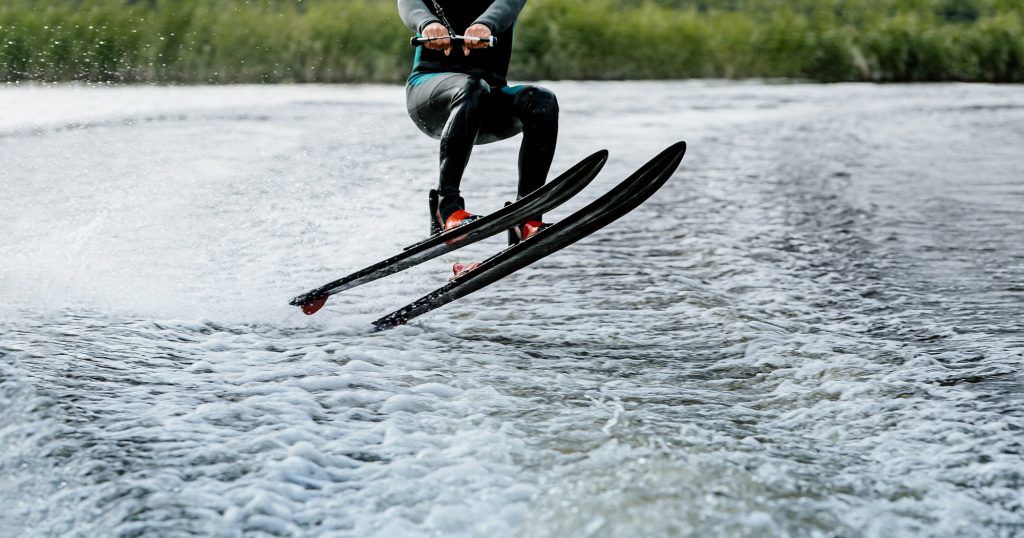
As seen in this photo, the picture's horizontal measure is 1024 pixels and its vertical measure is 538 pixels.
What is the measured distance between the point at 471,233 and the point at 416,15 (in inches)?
36.0

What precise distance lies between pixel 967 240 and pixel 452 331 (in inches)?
136

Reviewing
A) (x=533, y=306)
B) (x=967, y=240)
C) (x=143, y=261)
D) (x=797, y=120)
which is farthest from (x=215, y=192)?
(x=797, y=120)

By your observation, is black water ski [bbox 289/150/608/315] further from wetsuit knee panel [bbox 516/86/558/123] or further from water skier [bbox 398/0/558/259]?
wetsuit knee panel [bbox 516/86/558/123]

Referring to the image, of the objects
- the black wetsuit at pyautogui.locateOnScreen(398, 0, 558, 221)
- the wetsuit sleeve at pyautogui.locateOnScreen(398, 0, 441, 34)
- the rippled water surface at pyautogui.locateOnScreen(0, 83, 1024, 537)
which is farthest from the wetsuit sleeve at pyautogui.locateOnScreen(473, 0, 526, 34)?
the rippled water surface at pyautogui.locateOnScreen(0, 83, 1024, 537)

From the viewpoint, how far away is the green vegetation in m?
17.2

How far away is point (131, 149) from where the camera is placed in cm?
1025

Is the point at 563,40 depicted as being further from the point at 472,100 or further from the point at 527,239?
the point at 527,239

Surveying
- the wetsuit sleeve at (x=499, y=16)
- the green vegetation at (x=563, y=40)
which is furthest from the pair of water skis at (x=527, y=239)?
the green vegetation at (x=563, y=40)

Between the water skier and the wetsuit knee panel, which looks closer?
the water skier

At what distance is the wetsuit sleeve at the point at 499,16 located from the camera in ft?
14.1

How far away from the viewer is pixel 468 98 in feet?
Answer: 14.3

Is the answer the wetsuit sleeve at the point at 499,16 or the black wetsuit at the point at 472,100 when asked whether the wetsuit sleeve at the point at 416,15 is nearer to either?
the black wetsuit at the point at 472,100

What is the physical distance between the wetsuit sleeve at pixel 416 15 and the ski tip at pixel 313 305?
3.78 feet

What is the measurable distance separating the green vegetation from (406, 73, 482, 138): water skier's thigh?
45.1ft
